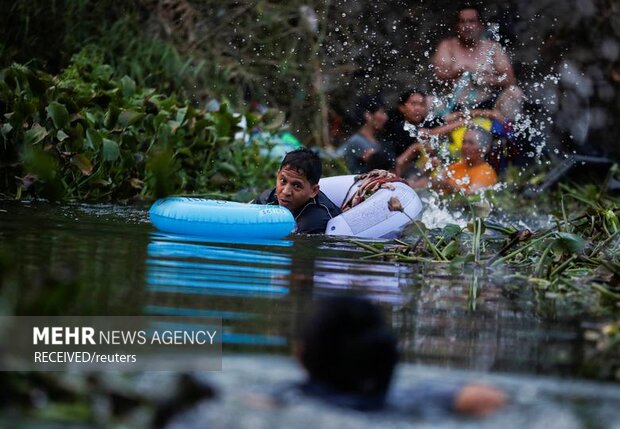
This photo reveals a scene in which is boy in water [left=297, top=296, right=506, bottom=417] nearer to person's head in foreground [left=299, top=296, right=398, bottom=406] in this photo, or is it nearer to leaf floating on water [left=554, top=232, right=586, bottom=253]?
person's head in foreground [left=299, top=296, right=398, bottom=406]

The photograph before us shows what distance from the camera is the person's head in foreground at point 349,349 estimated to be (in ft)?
9.05

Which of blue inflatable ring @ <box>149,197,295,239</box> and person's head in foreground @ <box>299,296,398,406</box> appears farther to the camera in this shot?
blue inflatable ring @ <box>149,197,295,239</box>

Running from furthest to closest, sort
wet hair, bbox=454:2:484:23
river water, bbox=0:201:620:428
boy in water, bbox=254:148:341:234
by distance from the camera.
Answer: wet hair, bbox=454:2:484:23 < boy in water, bbox=254:148:341:234 < river water, bbox=0:201:620:428

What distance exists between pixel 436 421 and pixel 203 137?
22.4 ft

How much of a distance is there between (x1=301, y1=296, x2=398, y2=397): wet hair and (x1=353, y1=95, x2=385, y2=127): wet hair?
32.1ft

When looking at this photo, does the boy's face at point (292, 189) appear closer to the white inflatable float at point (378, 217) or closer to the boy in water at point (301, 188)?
the boy in water at point (301, 188)

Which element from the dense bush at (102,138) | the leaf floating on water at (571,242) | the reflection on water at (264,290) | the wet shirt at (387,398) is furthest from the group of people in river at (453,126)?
the wet shirt at (387,398)

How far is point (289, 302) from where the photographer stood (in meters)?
4.02

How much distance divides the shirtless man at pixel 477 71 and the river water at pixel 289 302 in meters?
5.30

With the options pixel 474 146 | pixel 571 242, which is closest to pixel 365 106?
pixel 474 146

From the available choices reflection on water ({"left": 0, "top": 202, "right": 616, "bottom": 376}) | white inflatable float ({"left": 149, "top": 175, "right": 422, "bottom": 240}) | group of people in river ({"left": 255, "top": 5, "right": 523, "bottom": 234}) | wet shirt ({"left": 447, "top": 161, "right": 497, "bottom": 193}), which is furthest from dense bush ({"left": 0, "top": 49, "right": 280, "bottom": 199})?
wet shirt ({"left": 447, "top": 161, "right": 497, "bottom": 193})

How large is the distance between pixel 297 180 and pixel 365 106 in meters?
5.42

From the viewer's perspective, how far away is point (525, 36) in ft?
43.2

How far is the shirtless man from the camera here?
37.2 ft
